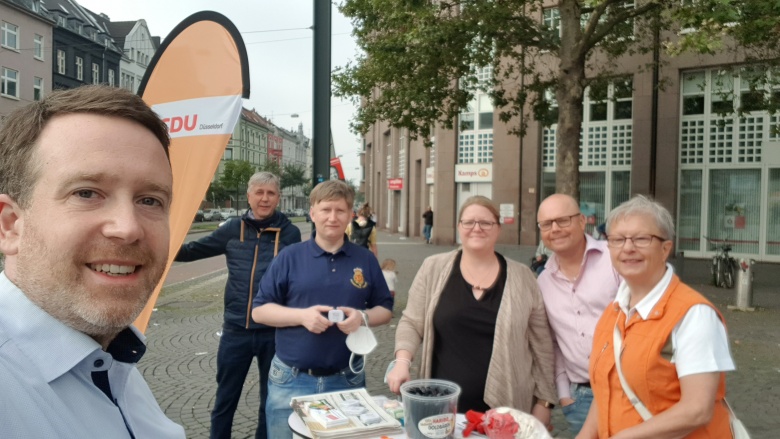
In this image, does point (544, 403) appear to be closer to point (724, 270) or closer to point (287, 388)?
point (287, 388)

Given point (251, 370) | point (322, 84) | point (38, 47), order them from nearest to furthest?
point (322, 84), point (251, 370), point (38, 47)

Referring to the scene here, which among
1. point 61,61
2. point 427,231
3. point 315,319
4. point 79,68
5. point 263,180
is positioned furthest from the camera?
point 79,68

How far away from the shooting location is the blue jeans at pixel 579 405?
108 inches

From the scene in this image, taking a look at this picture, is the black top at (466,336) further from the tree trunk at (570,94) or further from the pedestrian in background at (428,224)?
the pedestrian in background at (428,224)

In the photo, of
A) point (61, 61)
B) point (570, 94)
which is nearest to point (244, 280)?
point (570, 94)

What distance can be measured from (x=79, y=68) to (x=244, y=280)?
180 feet

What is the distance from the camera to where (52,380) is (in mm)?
942

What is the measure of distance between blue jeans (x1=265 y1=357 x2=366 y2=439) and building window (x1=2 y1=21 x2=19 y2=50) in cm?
4621

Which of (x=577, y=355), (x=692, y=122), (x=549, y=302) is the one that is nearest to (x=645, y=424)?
(x=577, y=355)

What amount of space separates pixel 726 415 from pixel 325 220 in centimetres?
212

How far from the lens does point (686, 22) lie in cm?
789

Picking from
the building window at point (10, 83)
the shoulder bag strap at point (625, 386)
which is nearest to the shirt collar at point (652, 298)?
the shoulder bag strap at point (625, 386)

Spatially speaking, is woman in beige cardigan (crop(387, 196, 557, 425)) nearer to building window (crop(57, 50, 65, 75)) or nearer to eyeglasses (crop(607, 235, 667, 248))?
eyeglasses (crop(607, 235, 667, 248))

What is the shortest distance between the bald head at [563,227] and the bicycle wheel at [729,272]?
1221 cm
